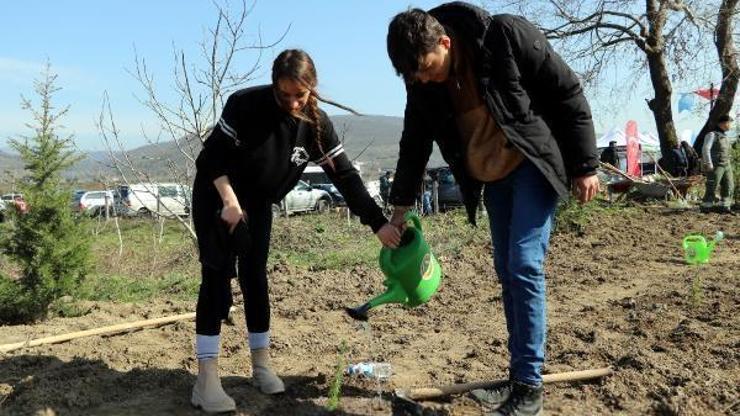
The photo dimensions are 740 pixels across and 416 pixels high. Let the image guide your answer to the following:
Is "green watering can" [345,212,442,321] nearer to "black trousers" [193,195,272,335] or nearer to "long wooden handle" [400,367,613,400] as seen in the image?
"long wooden handle" [400,367,613,400]

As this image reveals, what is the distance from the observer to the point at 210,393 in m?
2.74

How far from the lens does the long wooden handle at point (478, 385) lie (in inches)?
109

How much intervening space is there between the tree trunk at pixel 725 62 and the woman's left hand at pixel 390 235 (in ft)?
49.2

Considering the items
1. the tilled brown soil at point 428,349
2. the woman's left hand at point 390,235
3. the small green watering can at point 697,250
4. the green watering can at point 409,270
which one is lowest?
the tilled brown soil at point 428,349

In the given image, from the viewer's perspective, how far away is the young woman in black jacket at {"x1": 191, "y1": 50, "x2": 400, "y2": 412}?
8.87 feet

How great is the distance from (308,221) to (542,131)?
12.1 meters

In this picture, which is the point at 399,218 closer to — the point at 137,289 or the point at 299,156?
the point at 299,156

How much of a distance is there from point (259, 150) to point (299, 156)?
Result: 7.7 inches

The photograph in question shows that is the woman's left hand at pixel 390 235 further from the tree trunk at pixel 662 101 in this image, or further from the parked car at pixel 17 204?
the tree trunk at pixel 662 101

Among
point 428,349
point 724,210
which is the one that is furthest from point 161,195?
point 724,210

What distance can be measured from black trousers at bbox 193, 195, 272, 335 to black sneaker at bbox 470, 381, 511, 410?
970mm

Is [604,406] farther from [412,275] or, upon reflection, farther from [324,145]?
[324,145]

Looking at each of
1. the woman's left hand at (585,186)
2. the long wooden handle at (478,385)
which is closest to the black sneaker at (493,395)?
the long wooden handle at (478,385)

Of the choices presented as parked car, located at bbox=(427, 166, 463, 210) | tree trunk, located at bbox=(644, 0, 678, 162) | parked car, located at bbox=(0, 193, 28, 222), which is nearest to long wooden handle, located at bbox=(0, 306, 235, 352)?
parked car, located at bbox=(0, 193, 28, 222)
